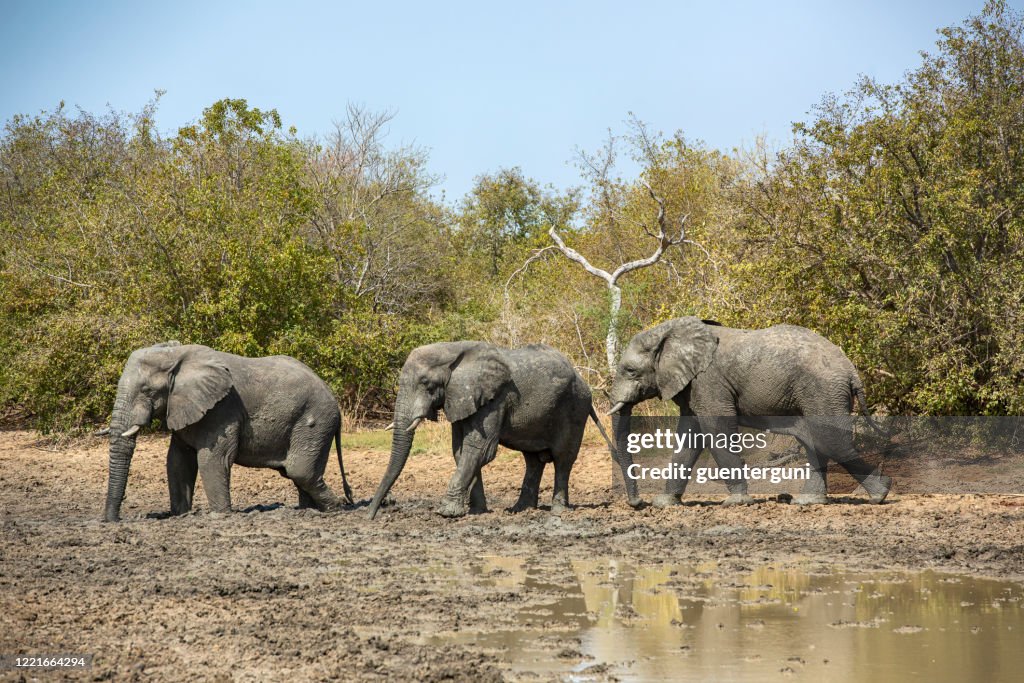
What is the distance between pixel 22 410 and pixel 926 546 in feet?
62.4

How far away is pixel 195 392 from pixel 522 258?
23051 mm

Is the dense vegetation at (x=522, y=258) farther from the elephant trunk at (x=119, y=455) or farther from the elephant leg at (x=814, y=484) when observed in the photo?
the elephant trunk at (x=119, y=455)

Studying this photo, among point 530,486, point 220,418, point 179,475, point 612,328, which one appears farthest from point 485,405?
point 612,328

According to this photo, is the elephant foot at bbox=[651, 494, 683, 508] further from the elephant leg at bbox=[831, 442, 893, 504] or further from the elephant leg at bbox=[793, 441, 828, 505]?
the elephant leg at bbox=[831, 442, 893, 504]

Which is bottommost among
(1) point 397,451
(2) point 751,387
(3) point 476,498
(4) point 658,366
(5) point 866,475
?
(3) point 476,498

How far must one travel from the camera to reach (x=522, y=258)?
1411 inches

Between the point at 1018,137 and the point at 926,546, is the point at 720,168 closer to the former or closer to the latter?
the point at 1018,137

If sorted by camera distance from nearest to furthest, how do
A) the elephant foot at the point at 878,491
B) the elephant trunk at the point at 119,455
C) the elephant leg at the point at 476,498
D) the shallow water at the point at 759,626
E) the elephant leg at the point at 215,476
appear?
the shallow water at the point at 759,626 < the elephant trunk at the point at 119,455 < the elephant leg at the point at 215,476 < the elephant leg at the point at 476,498 < the elephant foot at the point at 878,491

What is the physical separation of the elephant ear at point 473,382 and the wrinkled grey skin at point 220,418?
1.78 meters

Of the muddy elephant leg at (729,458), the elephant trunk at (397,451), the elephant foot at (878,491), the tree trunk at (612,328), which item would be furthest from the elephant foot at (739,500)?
the tree trunk at (612,328)

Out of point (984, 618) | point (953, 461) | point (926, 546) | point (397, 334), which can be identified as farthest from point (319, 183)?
point (984, 618)

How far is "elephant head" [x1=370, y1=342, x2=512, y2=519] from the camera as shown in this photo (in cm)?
1324

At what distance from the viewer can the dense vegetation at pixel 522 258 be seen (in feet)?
54.9

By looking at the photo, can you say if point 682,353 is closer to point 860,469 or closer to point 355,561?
point 860,469
